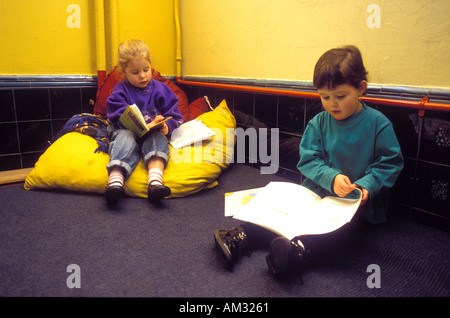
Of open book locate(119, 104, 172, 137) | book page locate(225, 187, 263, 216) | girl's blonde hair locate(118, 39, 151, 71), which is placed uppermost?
girl's blonde hair locate(118, 39, 151, 71)

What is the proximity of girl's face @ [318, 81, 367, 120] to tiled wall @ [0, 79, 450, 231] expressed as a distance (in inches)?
9.0

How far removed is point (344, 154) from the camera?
1267mm

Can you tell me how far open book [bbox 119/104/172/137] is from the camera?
151 cm

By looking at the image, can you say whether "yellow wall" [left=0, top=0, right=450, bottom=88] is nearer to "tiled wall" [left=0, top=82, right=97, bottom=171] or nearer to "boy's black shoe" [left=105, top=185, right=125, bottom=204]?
"tiled wall" [left=0, top=82, right=97, bottom=171]

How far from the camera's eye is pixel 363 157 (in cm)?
123

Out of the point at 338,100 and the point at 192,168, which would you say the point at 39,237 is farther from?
the point at 338,100

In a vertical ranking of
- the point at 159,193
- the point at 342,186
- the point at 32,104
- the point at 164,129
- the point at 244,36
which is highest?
the point at 244,36

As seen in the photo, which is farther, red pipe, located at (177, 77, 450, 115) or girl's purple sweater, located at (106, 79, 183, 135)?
girl's purple sweater, located at (106, 79, 183, 135)


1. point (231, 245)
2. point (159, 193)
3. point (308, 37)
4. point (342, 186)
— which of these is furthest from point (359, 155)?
point (159, 193)

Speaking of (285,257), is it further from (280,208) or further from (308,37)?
(308,37)

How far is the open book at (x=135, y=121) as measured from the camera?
1511 mm

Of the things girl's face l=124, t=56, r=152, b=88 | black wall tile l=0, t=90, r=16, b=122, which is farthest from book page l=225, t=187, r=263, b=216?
black wall tile l=0, t=90, r=16, b=122

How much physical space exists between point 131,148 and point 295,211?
0.87 m
